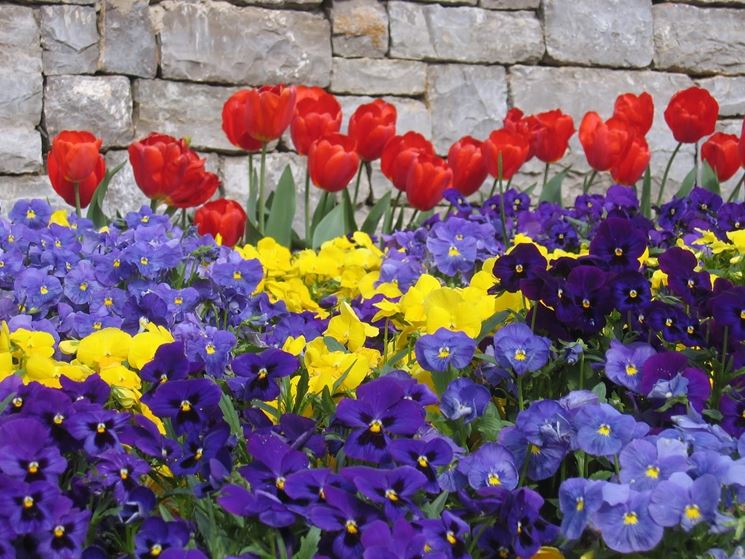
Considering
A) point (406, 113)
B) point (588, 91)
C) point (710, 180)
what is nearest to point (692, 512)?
point (710, 180)

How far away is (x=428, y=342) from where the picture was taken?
121 centimetres

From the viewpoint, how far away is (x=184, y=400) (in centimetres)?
107

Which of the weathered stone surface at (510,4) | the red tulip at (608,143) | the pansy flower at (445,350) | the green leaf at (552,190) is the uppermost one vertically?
the weathered stone surface at (510,4)

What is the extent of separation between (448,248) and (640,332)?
58 centimetres

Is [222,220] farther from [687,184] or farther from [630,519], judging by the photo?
[687,184]

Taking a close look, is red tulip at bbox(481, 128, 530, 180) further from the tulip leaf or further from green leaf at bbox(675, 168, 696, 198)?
green leaf at bbox(675, 168, 696, 198)

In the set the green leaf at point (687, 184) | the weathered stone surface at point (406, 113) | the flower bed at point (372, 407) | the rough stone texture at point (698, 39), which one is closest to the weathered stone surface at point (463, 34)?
the weathered stone surface at point (406, 113)

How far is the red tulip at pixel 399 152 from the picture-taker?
8.02 feet

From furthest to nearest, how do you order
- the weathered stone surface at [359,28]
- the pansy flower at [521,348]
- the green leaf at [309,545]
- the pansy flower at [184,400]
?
the weathered stone surface at [359,28], the pansy flower at [521,348], the pansy flower at [184,400], the green leaf at [309,545]

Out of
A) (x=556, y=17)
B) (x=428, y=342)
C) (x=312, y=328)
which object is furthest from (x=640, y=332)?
(x=556, y=17)

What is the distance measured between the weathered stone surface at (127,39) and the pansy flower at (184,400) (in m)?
2.48

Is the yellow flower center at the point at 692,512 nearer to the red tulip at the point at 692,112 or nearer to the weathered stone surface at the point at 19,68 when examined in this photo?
the red tulip at the point at 692,112

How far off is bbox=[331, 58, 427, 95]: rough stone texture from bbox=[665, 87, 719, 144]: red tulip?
115 centimetres

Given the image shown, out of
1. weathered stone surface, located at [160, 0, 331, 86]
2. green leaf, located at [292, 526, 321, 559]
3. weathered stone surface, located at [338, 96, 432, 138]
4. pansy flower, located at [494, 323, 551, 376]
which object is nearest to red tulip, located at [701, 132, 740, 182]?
weathered stone surface, located at [338, 96, 432, 138]
